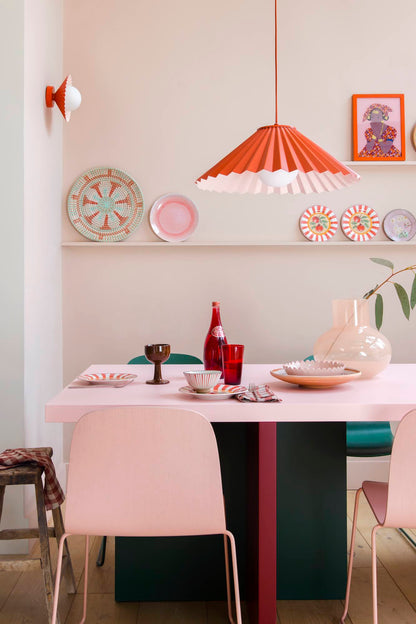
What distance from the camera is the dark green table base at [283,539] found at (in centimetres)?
199

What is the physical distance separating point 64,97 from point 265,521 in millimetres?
2190

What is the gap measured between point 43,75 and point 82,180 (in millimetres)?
608

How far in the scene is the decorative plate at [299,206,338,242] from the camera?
3346 millimetres

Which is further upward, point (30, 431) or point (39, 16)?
point (39, 16)

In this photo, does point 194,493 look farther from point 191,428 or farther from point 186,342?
point 186,342

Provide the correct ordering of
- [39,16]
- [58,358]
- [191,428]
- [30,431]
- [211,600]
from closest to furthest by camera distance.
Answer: [191,428] < [211,600] < [30,431] < [39,16] < [58,358]

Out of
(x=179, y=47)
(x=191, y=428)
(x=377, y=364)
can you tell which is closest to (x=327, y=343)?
(x=377, y=364)

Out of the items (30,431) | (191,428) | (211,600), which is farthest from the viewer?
(30,431)

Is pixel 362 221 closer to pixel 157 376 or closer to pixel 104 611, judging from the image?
pixel 157 376

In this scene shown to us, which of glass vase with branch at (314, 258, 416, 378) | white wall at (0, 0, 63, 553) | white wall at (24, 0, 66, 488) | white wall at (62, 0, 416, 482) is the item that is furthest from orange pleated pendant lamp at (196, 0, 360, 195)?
white wall at (62, 0, 416, 482)

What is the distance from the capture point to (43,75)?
9.45 feet

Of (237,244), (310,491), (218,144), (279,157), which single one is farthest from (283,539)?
(218,144)

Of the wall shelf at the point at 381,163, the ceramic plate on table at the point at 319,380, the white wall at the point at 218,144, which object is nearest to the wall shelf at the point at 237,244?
the white wall at the point at 218,144

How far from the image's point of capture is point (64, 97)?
290 centimetres
